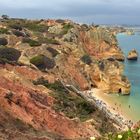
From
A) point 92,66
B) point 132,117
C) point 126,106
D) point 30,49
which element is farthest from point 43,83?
point 92,66

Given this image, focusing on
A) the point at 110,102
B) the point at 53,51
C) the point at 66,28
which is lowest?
the point at 110,102

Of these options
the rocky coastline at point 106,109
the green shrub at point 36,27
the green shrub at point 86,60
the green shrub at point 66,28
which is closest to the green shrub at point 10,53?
the rocky coastline at point 106,109

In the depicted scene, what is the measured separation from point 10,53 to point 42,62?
3.71m

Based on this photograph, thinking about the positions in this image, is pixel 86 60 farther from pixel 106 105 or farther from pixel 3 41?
pixel 106 105

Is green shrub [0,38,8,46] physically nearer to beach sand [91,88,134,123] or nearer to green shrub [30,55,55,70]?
green shrub [30,55,55,70]

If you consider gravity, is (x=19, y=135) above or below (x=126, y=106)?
above

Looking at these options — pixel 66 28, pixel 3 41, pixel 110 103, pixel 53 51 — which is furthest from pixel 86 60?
pixel 66 28

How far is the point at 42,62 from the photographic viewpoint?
52719 mm

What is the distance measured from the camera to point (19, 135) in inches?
636

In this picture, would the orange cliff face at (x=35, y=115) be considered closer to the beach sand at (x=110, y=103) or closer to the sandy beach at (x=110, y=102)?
Result: the beach sand at (x=110, y=103)

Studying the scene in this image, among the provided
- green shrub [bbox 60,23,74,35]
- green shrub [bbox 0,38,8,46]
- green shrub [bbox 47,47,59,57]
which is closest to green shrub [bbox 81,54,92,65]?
green shrub [bbox 47,47,59,57]

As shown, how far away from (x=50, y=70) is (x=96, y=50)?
39.6m

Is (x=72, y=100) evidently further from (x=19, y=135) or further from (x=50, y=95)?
(x=19, y=135)

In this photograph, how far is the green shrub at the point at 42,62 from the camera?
2050 inches
